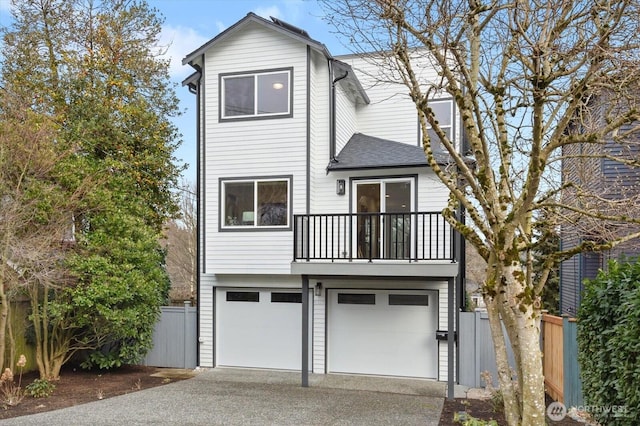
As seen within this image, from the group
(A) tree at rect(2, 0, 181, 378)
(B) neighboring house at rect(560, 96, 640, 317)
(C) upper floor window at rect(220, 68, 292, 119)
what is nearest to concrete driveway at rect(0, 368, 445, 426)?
(A) tree at rect(2, 0, 181, 378)

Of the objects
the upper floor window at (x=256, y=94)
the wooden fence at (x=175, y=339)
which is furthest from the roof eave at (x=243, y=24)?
the wooden fence at (x=175, y=339)

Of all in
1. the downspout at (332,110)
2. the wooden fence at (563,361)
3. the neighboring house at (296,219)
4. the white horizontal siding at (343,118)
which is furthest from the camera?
the white horizontal siding at (343,118)

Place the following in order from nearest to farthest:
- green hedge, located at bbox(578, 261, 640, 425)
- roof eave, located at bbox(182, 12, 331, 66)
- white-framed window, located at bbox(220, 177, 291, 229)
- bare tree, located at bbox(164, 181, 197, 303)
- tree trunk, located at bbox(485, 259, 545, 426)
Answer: green hedge, located at bbox(578, 261, 640, 425)
tree trunk, located at bbox(485, 259, 545, 426)
roof eave, located at bbox(182, 12, 331, 66)
white-framed window, located at bbox(220, 177, 291, 229)
bare tree, located at bbox(164, 181, 197, 303)

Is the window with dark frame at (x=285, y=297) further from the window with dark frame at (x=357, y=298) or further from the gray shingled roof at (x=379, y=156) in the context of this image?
the gray shingled roof at (x=379, y=156)

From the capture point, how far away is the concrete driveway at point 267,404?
23.2 feet

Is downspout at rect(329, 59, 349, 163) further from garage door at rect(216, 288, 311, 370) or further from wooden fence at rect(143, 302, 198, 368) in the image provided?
wooden fence at rect(143, 302, 198, 368)

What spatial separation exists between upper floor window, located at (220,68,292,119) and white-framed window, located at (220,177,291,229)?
56.0 inches

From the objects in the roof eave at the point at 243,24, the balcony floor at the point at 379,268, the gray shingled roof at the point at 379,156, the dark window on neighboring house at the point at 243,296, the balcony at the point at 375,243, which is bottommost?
the dark window on neighboring house at the point at 243,296

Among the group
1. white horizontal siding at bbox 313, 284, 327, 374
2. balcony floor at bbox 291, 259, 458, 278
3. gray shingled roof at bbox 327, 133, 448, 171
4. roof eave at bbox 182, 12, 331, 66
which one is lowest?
white horizontal siding at bbox 313, 284, 327, 374

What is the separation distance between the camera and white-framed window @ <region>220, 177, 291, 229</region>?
10203mm

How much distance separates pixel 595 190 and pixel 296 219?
17.2 ft

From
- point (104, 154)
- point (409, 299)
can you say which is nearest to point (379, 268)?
point (409, 299)

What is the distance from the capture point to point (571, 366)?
23.7 feet

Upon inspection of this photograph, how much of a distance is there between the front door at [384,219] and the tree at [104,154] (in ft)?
14.6
